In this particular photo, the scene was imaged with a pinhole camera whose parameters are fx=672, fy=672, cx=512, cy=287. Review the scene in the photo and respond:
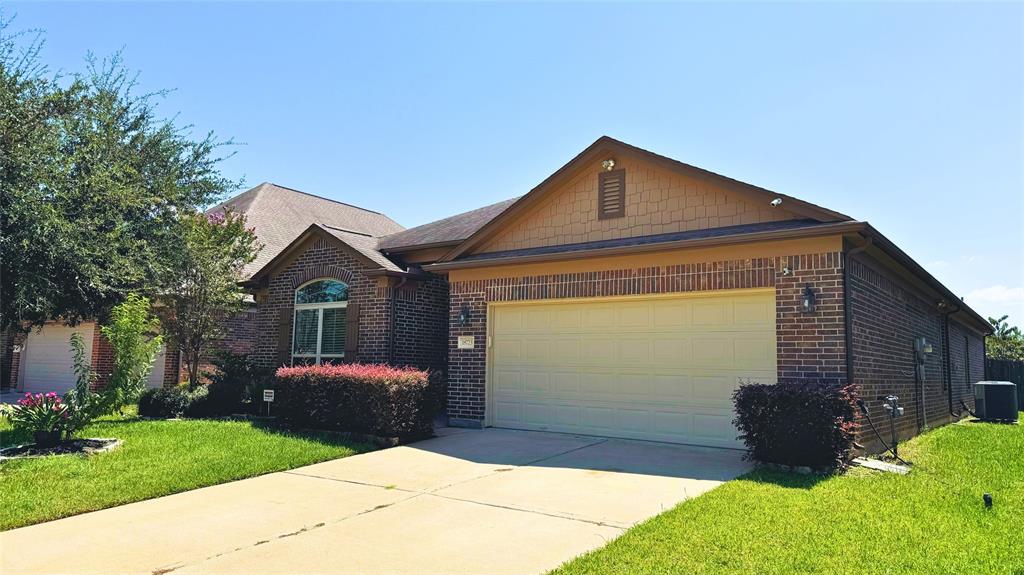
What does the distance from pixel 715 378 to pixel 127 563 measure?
759cm

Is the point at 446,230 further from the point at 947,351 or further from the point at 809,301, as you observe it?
the point at 947,351

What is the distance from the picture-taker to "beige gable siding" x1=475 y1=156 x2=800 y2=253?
34.1 ft

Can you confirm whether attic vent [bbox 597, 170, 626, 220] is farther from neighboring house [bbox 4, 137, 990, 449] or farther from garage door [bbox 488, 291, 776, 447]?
garage door [bbox 488, 291, 776, 447]

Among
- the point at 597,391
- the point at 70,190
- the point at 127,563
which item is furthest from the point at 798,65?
the point at 70,190

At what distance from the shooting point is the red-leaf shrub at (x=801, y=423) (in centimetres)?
771

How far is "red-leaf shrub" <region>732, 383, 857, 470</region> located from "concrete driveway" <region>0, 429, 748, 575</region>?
562 millimetres

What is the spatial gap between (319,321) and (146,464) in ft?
22.2

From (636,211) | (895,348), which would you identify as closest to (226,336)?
(636,211)

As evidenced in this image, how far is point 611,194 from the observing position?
1165 cm

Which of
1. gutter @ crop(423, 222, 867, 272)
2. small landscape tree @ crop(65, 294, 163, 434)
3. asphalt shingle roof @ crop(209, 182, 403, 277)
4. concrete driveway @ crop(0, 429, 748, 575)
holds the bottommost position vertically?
concrete driveway @ crop(0, 429, 748, 575)

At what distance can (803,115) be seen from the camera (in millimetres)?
11469

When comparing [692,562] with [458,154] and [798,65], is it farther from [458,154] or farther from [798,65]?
[458,154]

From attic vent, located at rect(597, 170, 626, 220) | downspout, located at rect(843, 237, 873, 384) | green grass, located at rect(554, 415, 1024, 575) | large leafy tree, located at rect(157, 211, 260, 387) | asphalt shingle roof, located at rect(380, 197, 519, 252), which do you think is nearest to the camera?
green grass, located at rect(554, 415, 1024, 575)

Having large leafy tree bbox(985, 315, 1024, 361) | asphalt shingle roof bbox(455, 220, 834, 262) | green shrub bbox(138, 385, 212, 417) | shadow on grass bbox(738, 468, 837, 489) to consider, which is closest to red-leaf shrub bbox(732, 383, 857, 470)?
shadow on grass bbox(738, 468, 837, 489)
